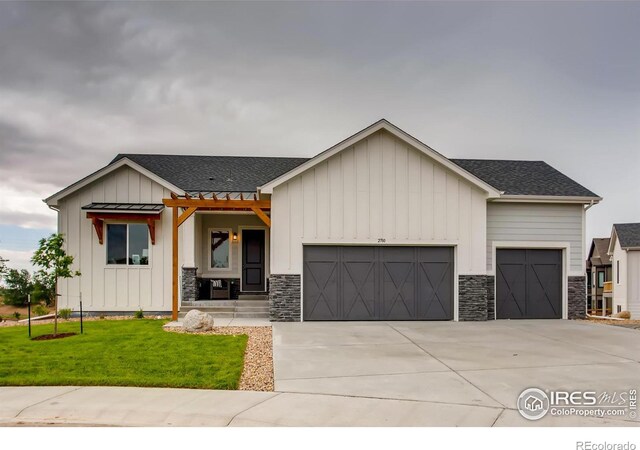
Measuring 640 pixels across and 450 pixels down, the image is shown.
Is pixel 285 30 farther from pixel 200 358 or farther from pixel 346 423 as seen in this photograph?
pixel 346 423

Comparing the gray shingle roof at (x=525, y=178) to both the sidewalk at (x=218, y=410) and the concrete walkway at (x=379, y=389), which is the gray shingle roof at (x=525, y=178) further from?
the sidewalk at (x=218, y=410)

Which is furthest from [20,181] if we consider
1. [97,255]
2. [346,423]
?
[346,423]

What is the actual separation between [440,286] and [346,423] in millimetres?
9809

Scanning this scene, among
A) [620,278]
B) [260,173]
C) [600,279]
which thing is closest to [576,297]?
[260,173]

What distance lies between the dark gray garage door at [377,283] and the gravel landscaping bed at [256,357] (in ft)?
7.63

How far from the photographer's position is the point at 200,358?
8.28 meters

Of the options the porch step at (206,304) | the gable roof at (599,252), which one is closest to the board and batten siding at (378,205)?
the porch step at (206,304)

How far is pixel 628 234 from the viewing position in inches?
1136

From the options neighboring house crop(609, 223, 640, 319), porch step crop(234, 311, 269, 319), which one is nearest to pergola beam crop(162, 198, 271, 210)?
porch step crop(234, 311, 269, 319)

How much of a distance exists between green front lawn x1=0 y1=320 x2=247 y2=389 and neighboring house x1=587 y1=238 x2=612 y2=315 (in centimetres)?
3472

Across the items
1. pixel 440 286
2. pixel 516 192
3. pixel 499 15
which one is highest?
pixel 499 15

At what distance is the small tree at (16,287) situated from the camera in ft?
68.4

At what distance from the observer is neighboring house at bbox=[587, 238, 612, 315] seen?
118 ft

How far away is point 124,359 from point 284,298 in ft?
20.0
